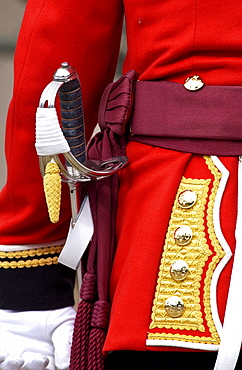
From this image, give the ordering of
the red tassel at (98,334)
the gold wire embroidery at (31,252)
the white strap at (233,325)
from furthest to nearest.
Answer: the gold wire embroidery at (31,252), the red tassel at (98,334), the white strap at (233,325)

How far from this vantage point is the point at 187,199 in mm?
950

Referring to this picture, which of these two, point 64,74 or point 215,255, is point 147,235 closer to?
point 215,255

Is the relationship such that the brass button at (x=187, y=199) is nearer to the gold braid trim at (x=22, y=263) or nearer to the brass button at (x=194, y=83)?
the brass button at (x=194, y=83)

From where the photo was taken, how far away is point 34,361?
1067 millimetres

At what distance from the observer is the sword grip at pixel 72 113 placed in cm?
98

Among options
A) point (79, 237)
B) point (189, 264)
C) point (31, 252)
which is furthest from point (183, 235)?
point (31, 252)

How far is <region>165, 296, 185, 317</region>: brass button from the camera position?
93 centimetres

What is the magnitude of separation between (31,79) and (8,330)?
13.5 inches

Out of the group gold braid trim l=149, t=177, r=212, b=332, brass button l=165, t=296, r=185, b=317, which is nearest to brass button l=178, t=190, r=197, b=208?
gold braid trim l=149, t=177, r=212, b=332

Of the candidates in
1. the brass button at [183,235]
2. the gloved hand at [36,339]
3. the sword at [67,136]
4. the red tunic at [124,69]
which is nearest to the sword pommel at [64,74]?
the sword at [67,136]

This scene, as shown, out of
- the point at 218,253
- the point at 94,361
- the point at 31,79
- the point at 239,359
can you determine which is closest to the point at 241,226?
the point at 218,253

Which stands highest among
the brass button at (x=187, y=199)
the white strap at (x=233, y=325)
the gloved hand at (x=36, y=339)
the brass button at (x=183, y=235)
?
the brass button at (x=187, y=199)

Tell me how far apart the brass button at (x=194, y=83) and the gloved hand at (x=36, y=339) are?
368mm

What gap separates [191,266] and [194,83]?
0.22 meters
